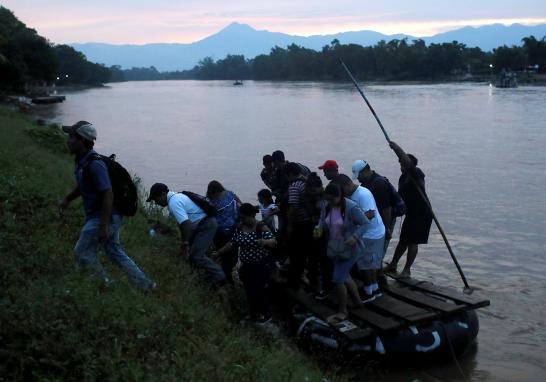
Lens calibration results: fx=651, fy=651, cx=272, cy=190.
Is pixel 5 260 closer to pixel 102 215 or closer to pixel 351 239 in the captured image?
pixel 102 215

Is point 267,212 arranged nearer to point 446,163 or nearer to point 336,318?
point 336,318

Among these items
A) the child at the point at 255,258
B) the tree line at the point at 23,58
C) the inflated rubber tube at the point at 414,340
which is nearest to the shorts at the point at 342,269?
the inflated rubber tube at the point at 414,340

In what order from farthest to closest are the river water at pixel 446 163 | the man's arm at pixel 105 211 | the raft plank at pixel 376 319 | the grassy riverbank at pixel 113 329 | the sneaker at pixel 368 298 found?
1. the river water at pixel 446 163
2. the sneaker at pixel 368 298
3. the raft plank at pixel 376 319
4. the man's arm at pixel 105 211
5. the grassy riverbank at pixel 113 329

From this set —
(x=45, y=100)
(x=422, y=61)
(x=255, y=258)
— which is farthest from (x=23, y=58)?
(x=422, y=61)

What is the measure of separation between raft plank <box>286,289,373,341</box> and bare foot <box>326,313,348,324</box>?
4 cm

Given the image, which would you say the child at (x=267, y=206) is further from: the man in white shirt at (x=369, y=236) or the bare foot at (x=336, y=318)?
the bare foot at (x=336, y=318)

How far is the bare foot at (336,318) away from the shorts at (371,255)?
606 millimetres

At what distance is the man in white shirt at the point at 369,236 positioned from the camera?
23.1 ft

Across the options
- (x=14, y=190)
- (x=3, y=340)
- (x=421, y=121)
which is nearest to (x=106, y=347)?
(x=3, y=340)

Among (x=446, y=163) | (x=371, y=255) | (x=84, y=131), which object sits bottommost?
(x=446, y=163)

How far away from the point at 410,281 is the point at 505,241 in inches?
240

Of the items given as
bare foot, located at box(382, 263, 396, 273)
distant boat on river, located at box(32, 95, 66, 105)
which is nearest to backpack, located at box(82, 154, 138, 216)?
bare foot, located at box(382, 263, 396, 273)

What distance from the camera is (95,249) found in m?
6.33

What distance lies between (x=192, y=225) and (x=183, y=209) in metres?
0.25
